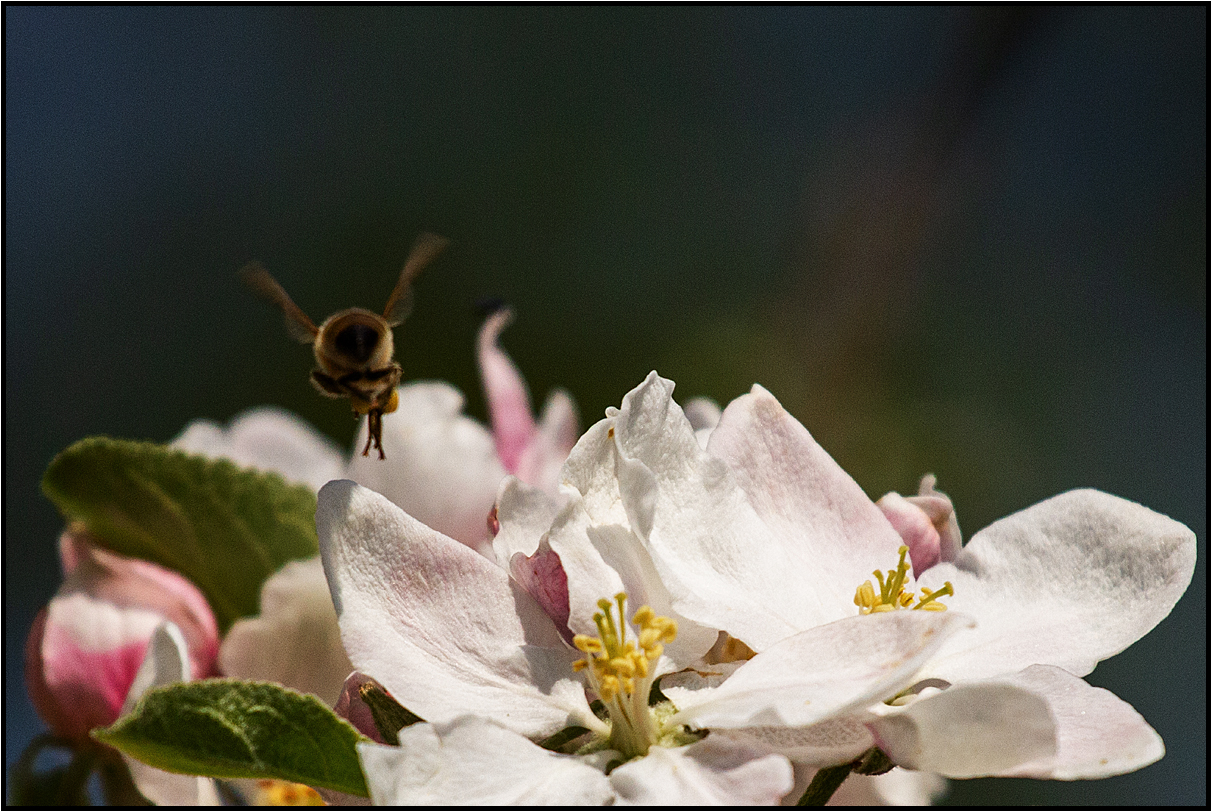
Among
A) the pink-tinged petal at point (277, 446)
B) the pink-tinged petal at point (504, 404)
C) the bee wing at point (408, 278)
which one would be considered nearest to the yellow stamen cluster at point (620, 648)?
the bee wing at point (408, 278)

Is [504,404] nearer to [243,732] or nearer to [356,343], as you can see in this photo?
[356,343]

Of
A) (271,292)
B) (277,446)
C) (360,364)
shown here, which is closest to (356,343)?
(360,364)

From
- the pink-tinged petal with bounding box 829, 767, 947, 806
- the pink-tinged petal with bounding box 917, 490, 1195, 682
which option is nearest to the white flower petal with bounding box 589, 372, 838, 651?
the pink-tinged petal with bounding box 917, 490, 1195, 682

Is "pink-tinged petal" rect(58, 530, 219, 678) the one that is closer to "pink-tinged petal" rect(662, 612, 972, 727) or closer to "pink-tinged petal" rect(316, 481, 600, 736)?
"pink-tinged petal" rect(316, 481, 600, 736)

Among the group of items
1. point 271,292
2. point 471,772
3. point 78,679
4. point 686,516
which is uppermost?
point 271,292

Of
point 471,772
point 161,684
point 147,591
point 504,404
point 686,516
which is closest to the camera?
point 471,772

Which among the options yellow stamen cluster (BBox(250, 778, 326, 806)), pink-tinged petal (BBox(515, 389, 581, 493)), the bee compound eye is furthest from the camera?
pink-tinged petal (BBox(515, 389, 581, 493))

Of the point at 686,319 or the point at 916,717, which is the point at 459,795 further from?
the point at 686,319
